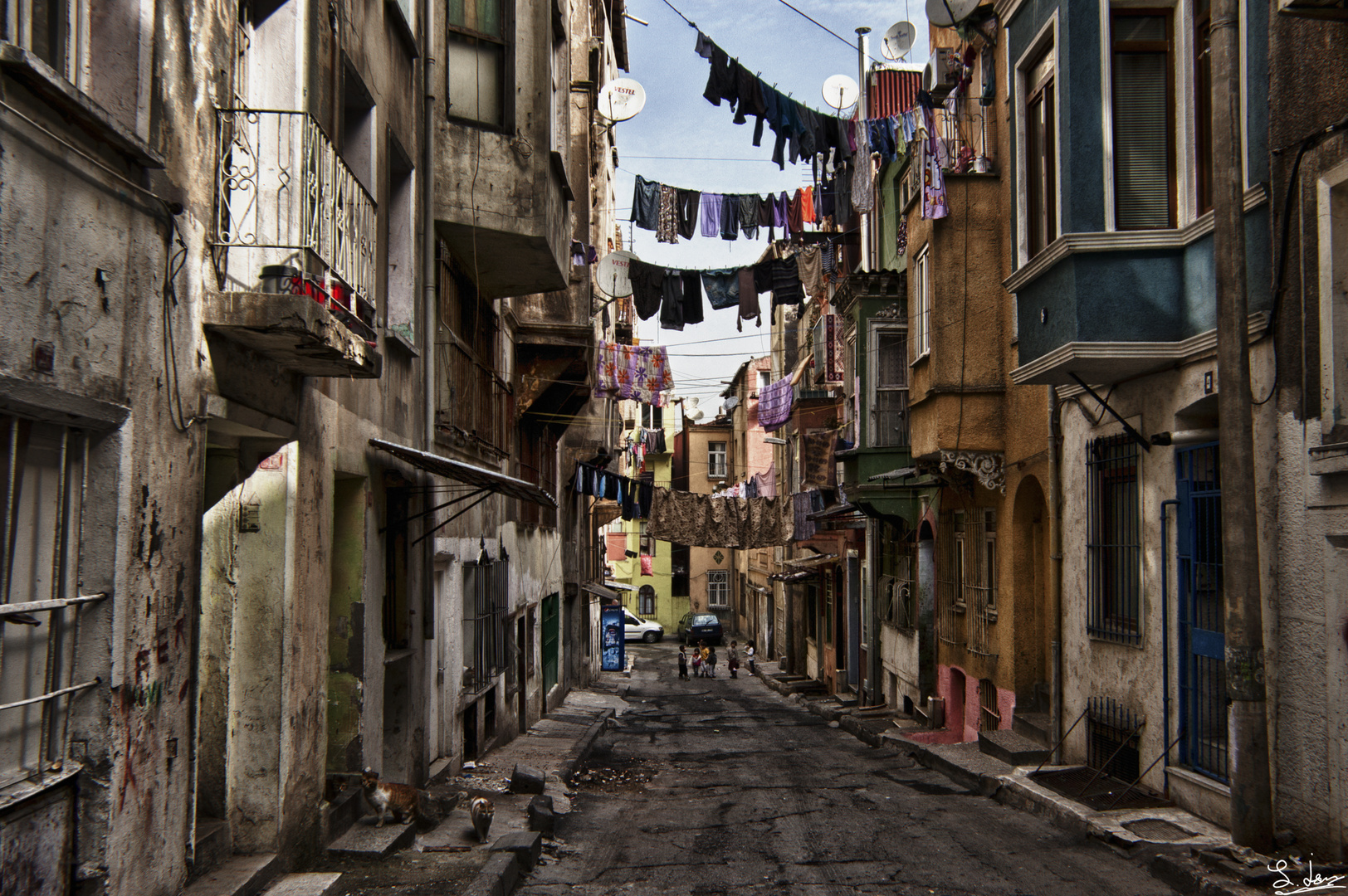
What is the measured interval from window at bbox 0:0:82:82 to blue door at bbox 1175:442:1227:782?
8.73 meters

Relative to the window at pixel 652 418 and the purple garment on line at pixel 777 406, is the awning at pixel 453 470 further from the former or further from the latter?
the window at pixel 652 418

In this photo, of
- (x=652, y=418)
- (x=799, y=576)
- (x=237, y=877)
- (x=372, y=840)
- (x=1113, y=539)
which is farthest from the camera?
(x=652, y=418)

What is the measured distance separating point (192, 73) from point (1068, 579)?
10.4 metres

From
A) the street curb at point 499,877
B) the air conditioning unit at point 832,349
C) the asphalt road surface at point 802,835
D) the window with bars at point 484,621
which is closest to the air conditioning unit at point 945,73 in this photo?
the window with bars at point 484,621

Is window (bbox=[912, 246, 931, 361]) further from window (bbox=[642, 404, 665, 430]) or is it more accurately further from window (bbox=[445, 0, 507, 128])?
window (bbox=[642, 404, 665, 430])

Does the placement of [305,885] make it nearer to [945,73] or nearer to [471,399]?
[471,399]

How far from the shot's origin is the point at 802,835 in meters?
9.65

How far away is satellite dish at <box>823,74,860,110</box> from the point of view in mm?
18594

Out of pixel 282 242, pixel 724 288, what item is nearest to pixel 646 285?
pixel 724 288

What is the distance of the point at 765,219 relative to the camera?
1917cm

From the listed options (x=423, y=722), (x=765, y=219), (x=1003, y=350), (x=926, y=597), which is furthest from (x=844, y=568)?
(x=423, y=722)

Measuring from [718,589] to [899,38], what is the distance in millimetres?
46643

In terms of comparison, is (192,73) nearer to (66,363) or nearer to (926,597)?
(66,363)

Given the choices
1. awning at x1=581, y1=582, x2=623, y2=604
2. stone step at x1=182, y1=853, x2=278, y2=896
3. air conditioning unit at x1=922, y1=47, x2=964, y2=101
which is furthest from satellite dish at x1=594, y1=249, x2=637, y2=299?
stone step at x1=182, y1=853, x2=278, y2=896
